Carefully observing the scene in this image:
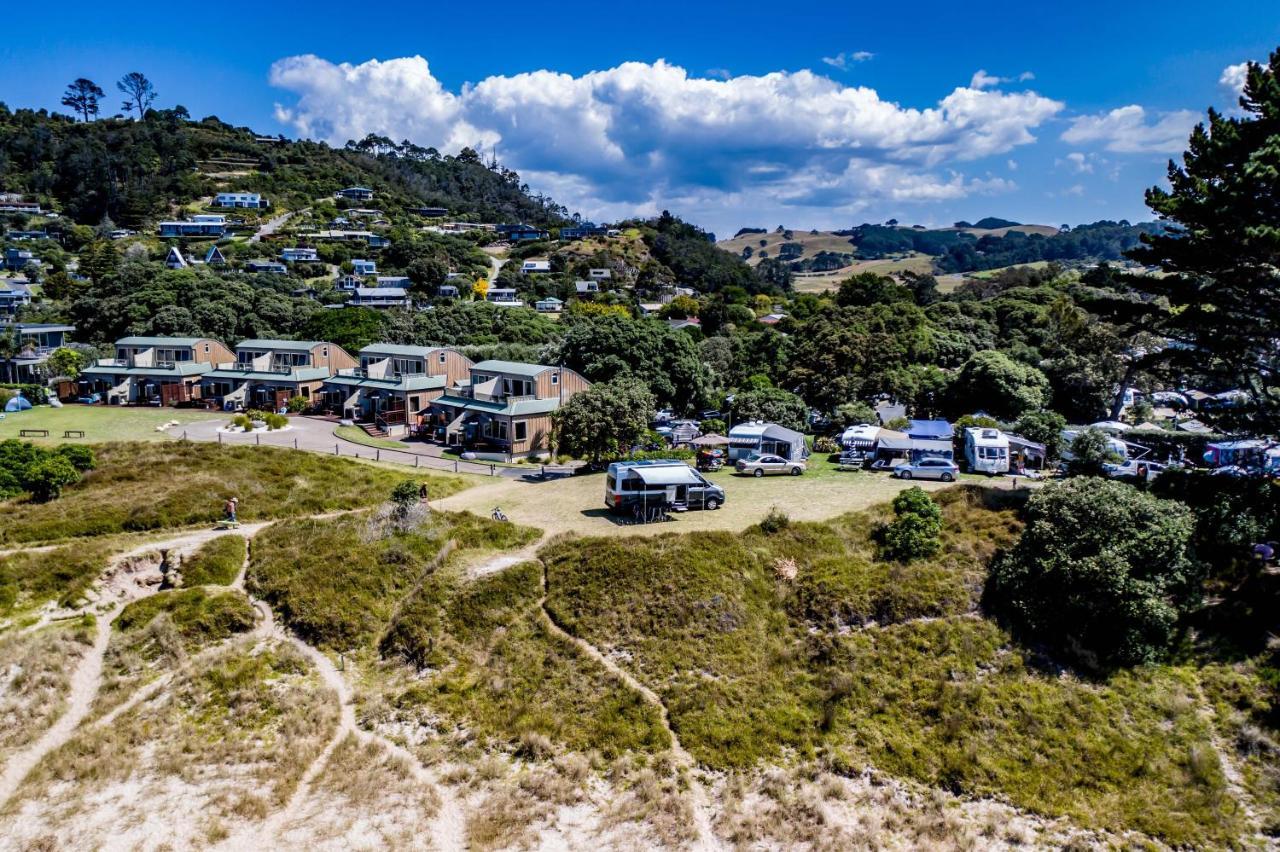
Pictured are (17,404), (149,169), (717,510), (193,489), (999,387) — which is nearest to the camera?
(717,510)

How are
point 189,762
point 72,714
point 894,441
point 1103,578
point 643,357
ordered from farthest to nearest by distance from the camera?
point 643,357
point 894,441
point 1103,578
point 72,714
point 189,762

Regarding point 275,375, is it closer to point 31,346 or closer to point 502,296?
point 31,346

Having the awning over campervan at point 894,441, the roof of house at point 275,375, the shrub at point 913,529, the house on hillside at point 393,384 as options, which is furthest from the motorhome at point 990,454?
the roof of house at point 275,375

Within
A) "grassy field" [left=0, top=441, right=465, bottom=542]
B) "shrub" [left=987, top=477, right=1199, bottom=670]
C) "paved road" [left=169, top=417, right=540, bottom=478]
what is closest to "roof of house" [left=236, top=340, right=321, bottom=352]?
"paved road" [left=169, top=417, right=540, bottom=478]

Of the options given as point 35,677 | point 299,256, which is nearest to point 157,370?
point 35,677

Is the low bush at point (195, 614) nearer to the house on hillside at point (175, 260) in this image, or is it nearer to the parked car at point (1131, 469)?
the parked car at point (1131, 469)
